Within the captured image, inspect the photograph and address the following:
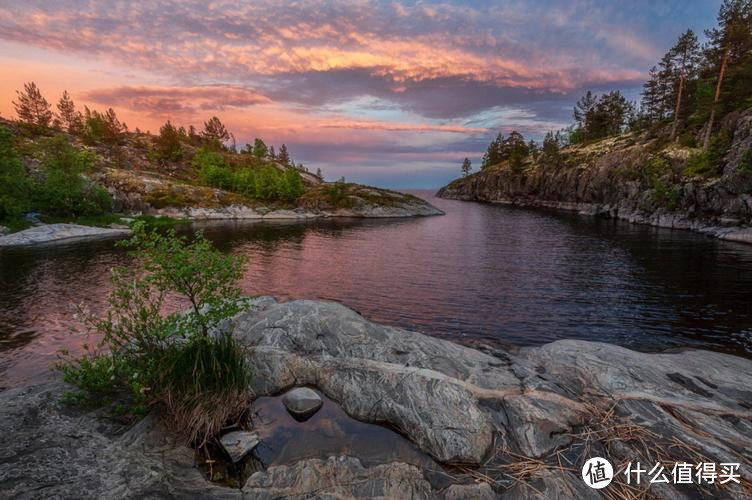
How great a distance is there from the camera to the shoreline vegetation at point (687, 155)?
2849 inches

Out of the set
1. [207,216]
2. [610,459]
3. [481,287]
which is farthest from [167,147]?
[610,459]

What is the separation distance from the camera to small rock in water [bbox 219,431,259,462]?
10.7 metres

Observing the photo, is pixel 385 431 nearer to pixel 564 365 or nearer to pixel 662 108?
pixel 564 365

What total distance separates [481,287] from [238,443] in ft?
96.2

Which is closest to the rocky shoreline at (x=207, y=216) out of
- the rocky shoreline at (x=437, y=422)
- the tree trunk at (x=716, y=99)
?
the rocky shoreline at (x=437, y=422)

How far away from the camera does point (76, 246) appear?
178 ft

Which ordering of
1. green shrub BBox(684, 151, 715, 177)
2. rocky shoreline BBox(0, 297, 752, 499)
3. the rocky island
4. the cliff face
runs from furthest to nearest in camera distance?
1. green shrub BBox(684, 151, 715, 177)
2. the cliff face
3. the rocky island
4. rocky shoreline BBox(0, 297, 752, 499)

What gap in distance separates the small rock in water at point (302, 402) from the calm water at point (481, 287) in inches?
492

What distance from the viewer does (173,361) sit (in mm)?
11867

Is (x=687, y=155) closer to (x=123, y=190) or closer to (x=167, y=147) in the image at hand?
(x=123, y=190)

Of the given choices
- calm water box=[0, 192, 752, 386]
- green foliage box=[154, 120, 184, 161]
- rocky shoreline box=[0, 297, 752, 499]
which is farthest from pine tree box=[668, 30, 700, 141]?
green foliage box=[154, 120, 184, 161]

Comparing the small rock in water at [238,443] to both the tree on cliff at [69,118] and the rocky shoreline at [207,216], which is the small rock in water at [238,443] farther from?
the tree on cliff at [69,118]

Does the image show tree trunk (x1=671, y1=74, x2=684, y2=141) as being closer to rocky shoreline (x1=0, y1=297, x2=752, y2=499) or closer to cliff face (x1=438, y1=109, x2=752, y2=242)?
cliff face (x1=438, y1=109, x2=752, y2=242)

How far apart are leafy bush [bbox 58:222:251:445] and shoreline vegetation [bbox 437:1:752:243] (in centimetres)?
8566
